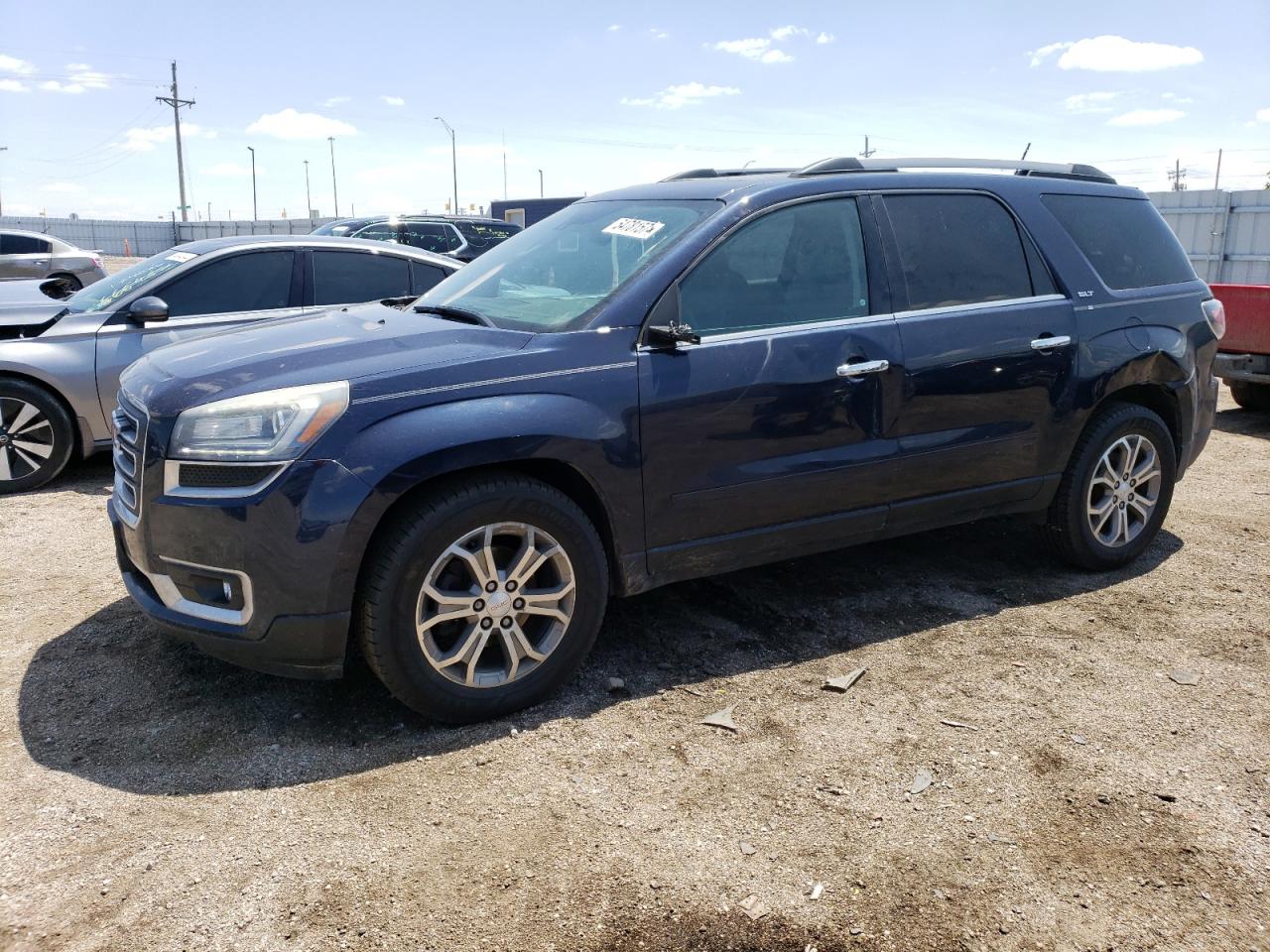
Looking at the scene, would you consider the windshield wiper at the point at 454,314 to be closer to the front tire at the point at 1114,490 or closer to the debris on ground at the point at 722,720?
the debris on ground at the point at 722,720

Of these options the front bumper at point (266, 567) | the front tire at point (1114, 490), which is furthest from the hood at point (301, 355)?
the front tire at point (1114, 490)

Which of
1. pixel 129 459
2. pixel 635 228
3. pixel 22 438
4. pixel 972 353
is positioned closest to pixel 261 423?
pixel 129 459

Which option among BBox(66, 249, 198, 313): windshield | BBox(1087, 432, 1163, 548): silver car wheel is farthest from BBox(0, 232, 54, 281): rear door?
BBox(1087, 432, 1163, 548): silver car wheel

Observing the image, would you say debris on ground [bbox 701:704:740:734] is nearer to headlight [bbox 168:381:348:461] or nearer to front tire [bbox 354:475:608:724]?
front tire [bbox 354:475:608:724]

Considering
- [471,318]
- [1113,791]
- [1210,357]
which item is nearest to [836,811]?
[1113,791]

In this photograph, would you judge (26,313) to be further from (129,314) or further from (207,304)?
(207,304)

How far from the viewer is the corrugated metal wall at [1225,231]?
17.3 meters

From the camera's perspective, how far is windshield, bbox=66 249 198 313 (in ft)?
22.3

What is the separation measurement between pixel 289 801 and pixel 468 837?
0.59 m

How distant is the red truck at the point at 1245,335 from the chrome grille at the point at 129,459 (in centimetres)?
835

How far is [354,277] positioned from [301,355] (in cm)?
395

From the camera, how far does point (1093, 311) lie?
4.70m

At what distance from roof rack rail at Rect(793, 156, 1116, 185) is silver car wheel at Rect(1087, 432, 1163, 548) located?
1.34m

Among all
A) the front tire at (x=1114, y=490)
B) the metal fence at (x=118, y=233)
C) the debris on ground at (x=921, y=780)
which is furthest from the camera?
the metal fence at (x=118, y=233)
